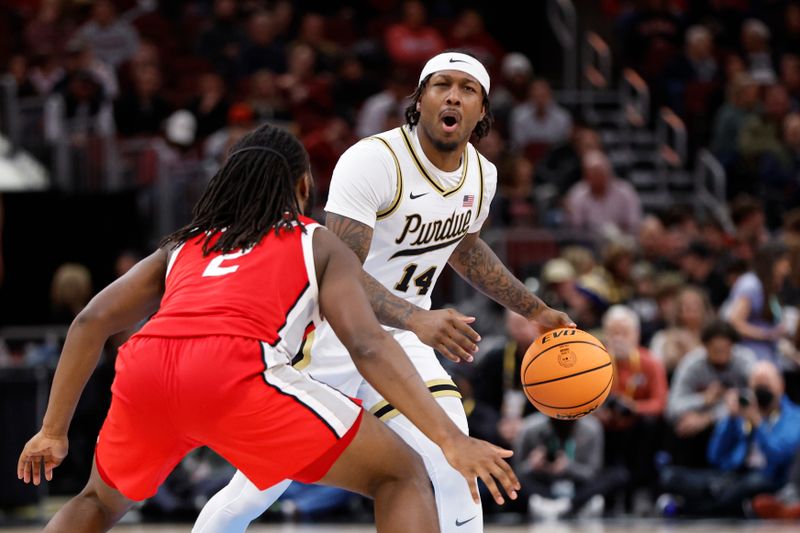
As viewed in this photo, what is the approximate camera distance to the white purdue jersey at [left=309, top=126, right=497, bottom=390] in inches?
234

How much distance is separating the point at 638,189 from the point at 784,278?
555 centimetres

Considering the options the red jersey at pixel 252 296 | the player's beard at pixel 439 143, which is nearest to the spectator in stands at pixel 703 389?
the player's beard at pixel 439 143

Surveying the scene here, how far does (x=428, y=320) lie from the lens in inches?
207

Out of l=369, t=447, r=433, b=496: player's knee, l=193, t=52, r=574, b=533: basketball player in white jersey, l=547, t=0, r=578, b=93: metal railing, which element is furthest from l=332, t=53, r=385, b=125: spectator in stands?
l=369, t=447, r=433, b=496: player's knee

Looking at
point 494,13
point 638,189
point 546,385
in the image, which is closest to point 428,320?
point 546,385

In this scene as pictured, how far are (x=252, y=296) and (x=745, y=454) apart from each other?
23.4ft

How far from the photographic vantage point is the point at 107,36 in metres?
17.1

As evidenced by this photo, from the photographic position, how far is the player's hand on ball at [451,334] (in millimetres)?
5098

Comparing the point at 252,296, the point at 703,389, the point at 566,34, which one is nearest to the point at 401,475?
the point at 252,296

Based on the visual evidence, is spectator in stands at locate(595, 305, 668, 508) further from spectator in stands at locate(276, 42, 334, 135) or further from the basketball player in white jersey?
spectator in stands at locate(276, 42, 334, 135)

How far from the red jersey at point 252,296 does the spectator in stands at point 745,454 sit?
22.1 feet

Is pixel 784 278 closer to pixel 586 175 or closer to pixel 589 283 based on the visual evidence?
pixel 589 283

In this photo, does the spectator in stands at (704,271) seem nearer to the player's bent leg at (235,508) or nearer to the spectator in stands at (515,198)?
the spectator in stands at (515,198)

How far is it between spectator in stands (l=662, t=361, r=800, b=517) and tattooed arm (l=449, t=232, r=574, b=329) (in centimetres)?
479
